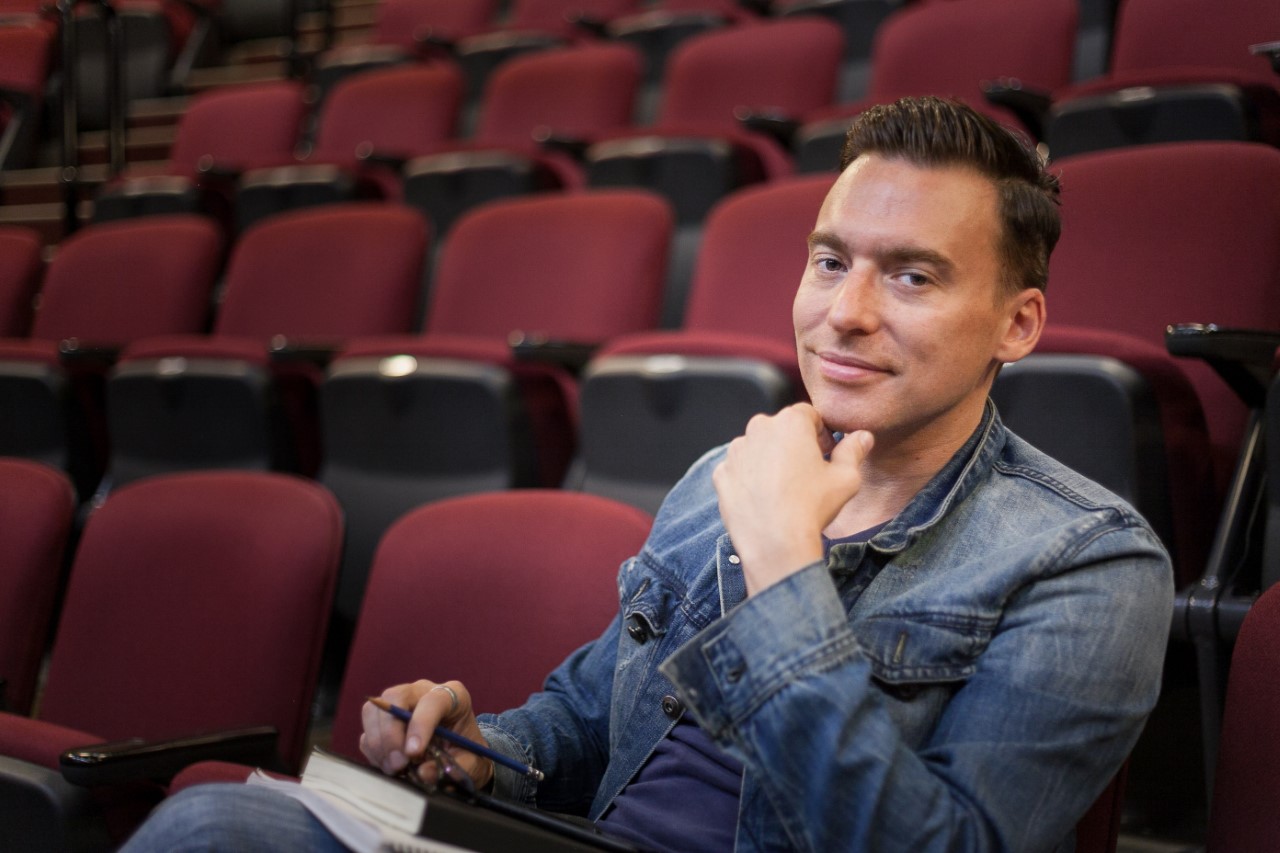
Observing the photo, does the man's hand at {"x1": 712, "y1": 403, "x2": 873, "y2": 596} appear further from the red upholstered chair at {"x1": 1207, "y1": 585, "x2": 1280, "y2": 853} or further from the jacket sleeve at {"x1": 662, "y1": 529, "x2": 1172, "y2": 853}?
the red upholstered chair at {"x1": 1207, "y1": 585, "x2": 1280, "y2": 853}

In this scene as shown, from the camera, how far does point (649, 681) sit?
1.63 feet

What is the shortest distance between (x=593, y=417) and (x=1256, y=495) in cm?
41

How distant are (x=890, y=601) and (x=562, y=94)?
1.25 meters

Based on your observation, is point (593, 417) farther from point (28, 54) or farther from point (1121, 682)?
point (28, 54)

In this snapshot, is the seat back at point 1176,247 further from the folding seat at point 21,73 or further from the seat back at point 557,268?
the folding seat at point 21,73

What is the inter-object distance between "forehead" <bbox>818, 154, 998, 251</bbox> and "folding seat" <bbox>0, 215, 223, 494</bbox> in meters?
0.90

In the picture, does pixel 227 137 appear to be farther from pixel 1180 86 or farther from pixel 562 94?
pixel 1180 86

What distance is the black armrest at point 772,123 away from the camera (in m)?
1.22

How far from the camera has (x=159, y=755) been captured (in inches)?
21.0

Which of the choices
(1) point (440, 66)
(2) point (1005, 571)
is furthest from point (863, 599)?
(1) point (440, 66)

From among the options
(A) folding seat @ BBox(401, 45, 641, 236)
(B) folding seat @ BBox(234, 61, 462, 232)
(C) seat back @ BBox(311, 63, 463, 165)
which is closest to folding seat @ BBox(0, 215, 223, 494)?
(B) folding seat @ BBox(234, 61, 462, 232)

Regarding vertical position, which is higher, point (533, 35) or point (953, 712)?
point (533, 35)

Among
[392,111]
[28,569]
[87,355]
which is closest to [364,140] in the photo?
[392,111]

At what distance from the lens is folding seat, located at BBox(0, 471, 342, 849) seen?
2.22 feet
